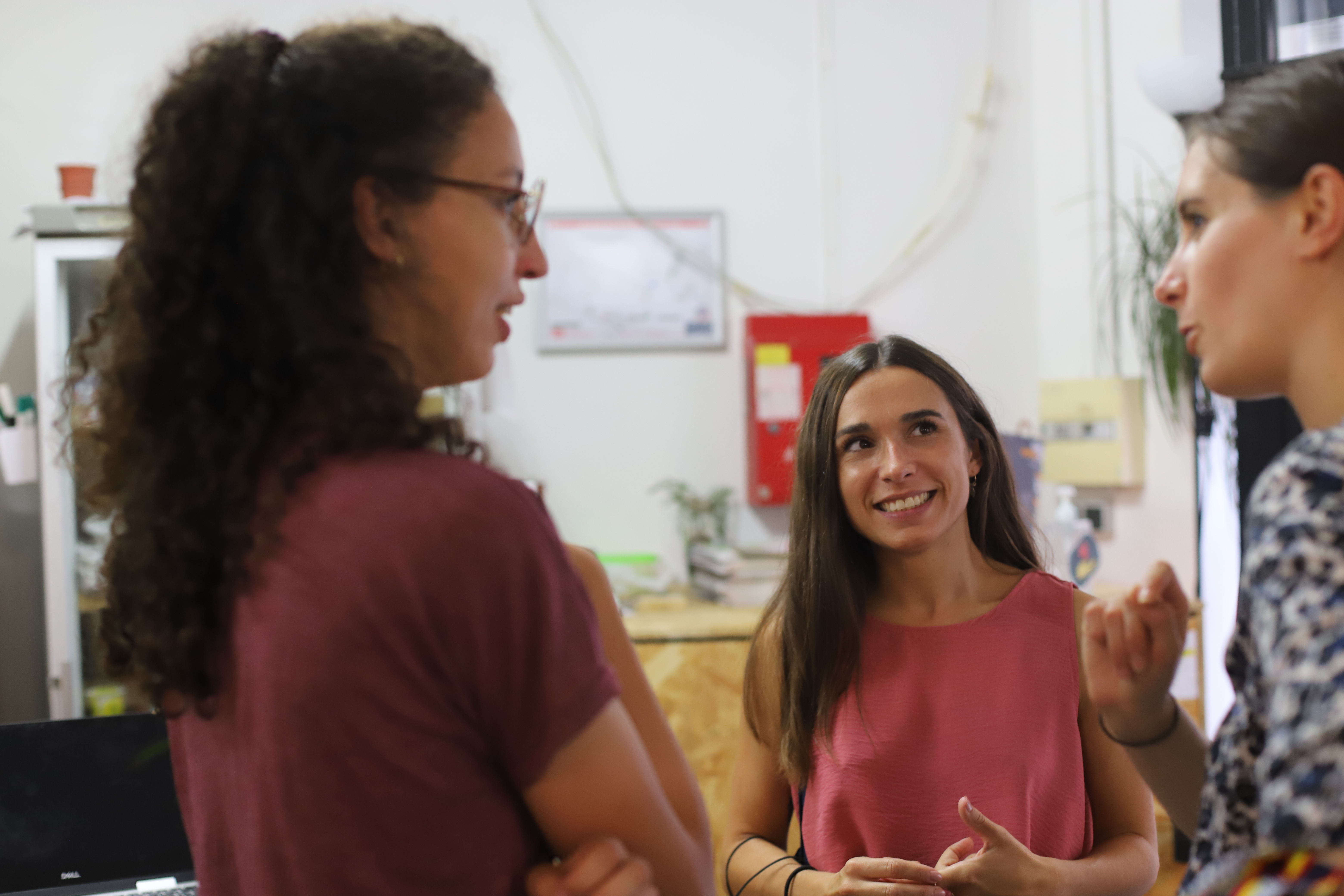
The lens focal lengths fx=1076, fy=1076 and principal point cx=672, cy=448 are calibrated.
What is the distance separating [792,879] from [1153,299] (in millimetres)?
2589

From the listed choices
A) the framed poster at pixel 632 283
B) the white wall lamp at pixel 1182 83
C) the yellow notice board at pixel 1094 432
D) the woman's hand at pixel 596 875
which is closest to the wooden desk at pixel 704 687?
the framed poster at pixel 632 283

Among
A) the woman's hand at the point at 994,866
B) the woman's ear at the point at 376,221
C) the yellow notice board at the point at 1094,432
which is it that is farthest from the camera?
the yellow notice board at the point at 1094,432

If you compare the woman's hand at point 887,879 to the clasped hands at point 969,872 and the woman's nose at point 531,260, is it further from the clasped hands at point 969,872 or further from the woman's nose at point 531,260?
the woman's nose at point 531,260

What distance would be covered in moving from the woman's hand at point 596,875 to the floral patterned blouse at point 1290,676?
40 centimetres

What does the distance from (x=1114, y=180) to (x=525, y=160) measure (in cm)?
206

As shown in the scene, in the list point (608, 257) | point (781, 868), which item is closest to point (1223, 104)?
point (781, 868)

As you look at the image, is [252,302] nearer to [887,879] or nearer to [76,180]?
[887,879]

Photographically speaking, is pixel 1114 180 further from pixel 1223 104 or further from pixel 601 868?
pixel 601 868

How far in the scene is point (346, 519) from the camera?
689 mm

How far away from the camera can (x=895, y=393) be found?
1.56 meters

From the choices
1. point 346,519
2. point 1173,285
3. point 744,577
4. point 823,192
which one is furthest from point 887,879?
point 823,192

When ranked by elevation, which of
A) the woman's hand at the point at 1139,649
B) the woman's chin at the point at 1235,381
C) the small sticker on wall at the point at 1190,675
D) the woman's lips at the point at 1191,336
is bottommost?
the small sticker on wall at the point at 1190,675

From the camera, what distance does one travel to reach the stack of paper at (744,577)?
3445 millimetres

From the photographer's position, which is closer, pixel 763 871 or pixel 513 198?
pixel 513 198
